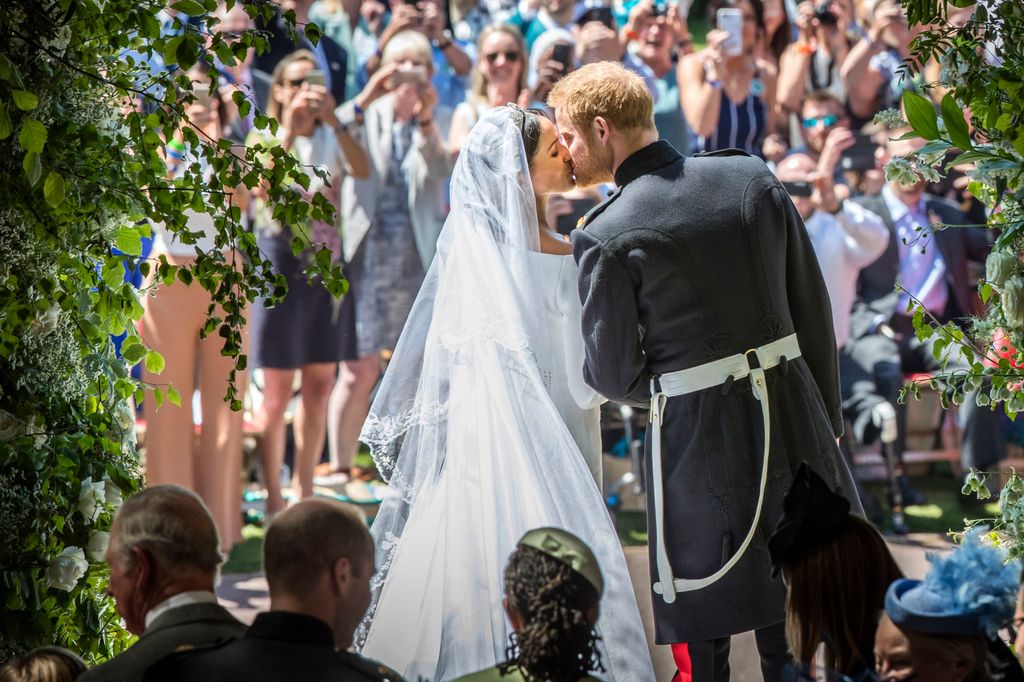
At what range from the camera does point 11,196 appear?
2.74m

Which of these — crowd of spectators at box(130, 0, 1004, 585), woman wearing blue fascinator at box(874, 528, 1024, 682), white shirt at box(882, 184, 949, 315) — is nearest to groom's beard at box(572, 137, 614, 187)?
woman wearing blue fascinator at box(874, 528, 1024, 682)

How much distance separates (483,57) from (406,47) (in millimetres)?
481

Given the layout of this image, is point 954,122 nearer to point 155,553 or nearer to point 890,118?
point 890,118

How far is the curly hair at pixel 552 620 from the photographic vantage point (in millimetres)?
2006

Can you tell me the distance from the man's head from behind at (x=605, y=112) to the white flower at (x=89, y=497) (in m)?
1.34

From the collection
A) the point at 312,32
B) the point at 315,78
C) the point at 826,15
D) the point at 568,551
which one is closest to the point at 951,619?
the point at 568,551

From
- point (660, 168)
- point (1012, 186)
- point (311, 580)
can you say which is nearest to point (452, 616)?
point (311, 580)

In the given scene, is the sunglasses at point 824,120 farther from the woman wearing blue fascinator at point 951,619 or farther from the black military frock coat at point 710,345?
the woman wearing blue fascinator at point 951,619

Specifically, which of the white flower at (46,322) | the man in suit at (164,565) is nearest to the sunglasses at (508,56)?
the white flower at (46,322)

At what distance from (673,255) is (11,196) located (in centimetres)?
143

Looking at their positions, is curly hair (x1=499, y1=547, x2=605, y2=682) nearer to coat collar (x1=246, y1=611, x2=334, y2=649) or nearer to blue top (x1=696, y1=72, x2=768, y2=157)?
coat collar (x1=246, y1=611, x2=334, y2=649)

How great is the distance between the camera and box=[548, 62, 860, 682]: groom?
9.02 feet

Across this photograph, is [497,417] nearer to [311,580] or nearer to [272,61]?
[311,580]

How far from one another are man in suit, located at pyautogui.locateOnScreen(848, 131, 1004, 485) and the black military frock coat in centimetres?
449
